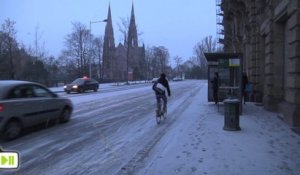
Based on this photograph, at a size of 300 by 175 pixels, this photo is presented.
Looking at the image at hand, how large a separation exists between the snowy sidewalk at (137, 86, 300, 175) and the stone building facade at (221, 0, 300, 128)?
1325mm

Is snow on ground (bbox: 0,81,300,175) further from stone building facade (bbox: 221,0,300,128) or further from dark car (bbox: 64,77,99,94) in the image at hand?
dark car (bbox: 64,77,99,94)

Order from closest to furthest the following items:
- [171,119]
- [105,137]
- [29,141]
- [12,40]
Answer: [29,141], [105,137], [171,119], [12,40]

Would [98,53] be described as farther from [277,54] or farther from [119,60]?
[277,54]

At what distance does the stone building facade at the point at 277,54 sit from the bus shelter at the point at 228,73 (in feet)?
4.36

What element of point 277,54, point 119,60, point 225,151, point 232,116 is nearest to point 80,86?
point 277,54

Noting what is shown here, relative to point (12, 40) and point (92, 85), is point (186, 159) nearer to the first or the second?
point (92, 85)

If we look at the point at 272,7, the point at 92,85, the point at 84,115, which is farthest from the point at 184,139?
the point at 92,85

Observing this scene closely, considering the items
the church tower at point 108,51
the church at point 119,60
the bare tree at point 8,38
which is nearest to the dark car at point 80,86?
the bare tree at point 8,38

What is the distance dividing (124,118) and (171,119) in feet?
6.09

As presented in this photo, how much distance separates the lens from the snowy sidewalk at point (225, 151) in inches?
283

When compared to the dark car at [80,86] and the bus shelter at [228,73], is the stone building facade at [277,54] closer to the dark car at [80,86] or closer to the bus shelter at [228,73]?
the bus shelter at [228,73]

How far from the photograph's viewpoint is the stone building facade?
1233 centimetres

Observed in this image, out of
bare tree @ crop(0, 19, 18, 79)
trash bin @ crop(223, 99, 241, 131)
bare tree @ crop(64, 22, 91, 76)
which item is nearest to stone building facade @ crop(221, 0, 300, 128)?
trash bin @ crop(223, 99, 241, 131)

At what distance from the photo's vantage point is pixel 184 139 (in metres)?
10.3
